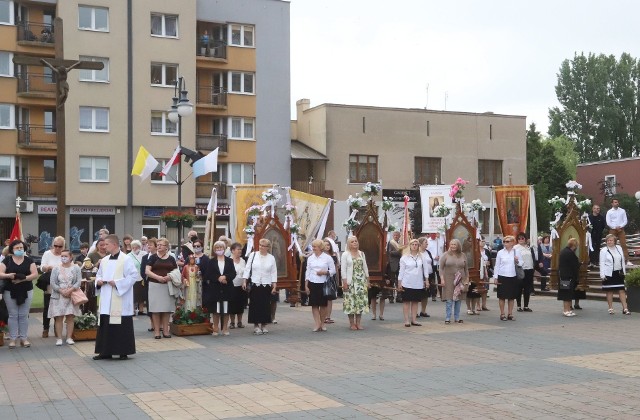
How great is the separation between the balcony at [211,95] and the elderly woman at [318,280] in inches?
1345

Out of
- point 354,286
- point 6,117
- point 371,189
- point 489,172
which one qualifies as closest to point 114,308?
point 354,286

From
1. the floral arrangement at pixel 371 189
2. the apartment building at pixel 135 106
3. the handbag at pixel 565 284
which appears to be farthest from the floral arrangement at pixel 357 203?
the apartment building at pixel 135 106

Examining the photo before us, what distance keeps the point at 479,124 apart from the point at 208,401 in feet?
165

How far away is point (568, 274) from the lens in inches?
784

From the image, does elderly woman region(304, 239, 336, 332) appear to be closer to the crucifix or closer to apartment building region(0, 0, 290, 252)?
the crucifix

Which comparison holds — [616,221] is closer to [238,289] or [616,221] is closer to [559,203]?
[559,203]

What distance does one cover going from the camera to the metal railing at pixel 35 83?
45.9 m

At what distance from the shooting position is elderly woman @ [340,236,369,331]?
1761 cm

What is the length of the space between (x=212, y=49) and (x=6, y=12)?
37.5 feet

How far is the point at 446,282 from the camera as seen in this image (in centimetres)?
1847

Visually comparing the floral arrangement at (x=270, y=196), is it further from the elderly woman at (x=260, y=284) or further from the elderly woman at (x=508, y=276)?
the elderly woman at (x=508, y=276)

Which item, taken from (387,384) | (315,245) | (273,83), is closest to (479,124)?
(273,83)

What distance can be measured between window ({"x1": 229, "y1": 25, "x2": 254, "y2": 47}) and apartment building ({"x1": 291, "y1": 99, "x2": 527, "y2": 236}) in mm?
5916

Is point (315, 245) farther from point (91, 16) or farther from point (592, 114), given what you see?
point (592, 114)
